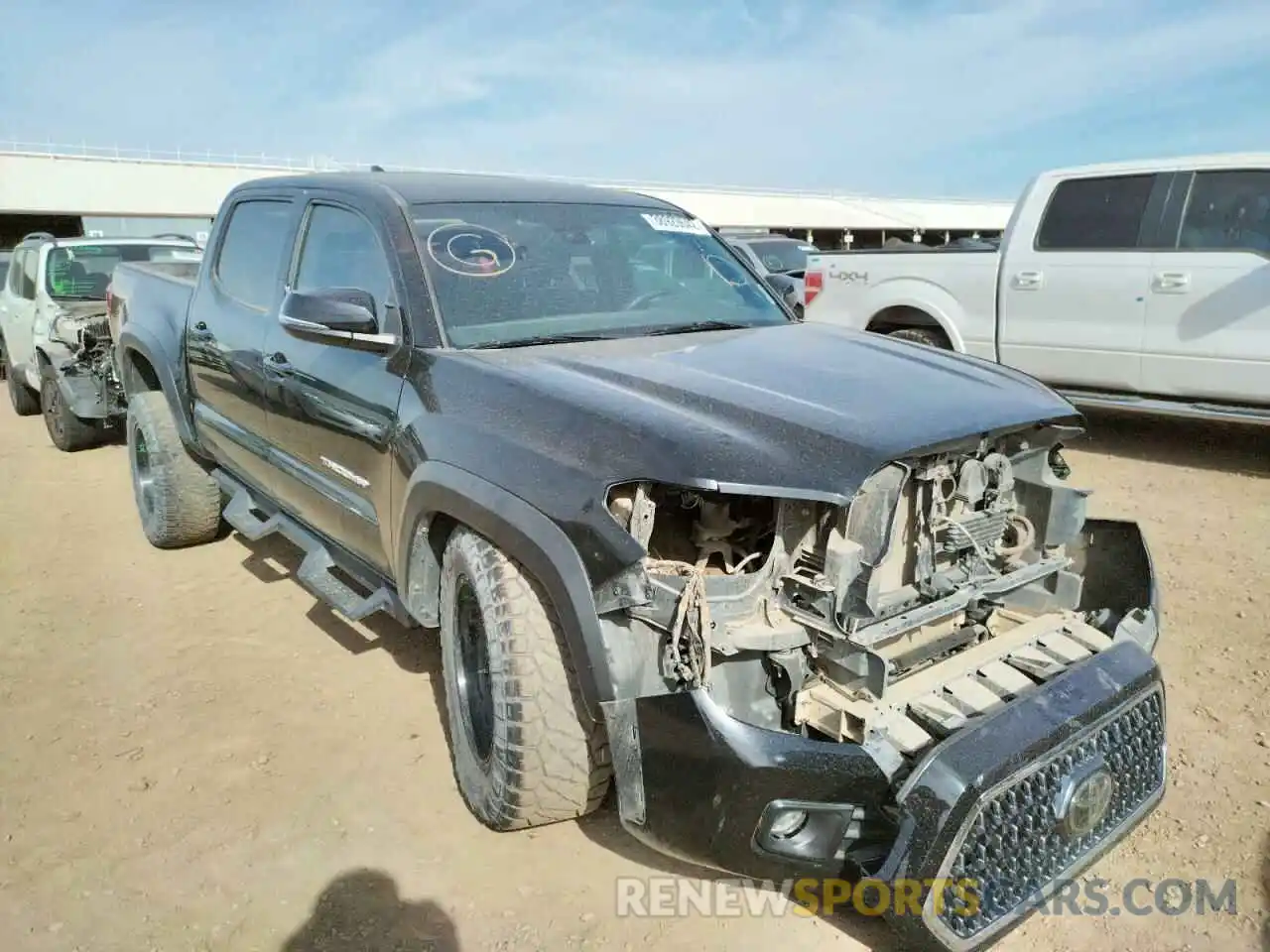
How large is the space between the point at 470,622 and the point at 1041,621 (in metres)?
1.72

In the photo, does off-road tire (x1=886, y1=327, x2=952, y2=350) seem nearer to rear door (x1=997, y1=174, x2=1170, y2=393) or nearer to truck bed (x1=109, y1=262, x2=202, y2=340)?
rear door (x1=997, y1=174, x2=1170, y2=393)

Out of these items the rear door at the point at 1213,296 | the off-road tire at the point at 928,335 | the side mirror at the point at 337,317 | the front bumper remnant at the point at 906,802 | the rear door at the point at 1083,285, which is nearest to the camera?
the front bumper remnant at the point at 906,802

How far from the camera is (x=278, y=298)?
3852 millimetres

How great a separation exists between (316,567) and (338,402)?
2.60 feet

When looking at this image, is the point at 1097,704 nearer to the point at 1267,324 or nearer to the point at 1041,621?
the point at 1041,621

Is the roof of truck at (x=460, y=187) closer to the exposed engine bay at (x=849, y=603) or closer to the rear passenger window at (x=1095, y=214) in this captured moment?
the exposed engine bay at (x=849, y=603)

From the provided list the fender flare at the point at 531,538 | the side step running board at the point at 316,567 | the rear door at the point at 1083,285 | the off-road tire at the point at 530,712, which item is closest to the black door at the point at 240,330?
the side step running board at the point at 316,567

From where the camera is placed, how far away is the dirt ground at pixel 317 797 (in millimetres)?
2498

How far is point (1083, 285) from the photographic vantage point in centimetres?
671

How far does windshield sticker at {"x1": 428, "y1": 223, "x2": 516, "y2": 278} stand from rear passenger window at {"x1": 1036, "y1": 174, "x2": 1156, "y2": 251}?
5.13 metres

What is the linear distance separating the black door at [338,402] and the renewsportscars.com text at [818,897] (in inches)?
54.2

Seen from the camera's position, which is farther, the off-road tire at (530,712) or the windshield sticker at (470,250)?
the windshield sticker at (470,250)

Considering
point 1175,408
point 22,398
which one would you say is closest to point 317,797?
point 1175,408

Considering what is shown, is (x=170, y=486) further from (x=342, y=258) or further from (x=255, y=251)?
(x=342, y=258)
